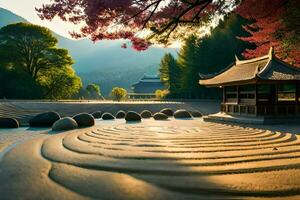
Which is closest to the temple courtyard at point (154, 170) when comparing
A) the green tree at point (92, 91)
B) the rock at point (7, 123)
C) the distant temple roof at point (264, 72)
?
the distant temple roof at point (264, 72)

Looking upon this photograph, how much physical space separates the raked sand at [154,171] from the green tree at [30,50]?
33.0 m

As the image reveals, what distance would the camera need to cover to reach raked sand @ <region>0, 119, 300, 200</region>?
211 inches

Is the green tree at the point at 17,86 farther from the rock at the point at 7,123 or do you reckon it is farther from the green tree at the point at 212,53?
the green tree at the point at 212,53

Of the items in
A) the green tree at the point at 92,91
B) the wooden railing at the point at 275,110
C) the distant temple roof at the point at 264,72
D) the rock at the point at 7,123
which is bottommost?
the rock at the point at 7,123

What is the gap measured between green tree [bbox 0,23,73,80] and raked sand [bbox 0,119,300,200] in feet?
108

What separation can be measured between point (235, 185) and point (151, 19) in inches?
231

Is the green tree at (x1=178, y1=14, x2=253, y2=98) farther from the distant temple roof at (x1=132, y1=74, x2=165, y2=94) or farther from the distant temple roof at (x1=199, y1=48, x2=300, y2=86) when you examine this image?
the distant temple roof at (x1=132, y1=74, x2=165, y2=94)

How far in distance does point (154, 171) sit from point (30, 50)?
38874mm

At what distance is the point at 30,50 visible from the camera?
41.6 metres

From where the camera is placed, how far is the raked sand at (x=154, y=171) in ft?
17.6

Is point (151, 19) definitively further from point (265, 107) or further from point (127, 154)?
point (265, 107)

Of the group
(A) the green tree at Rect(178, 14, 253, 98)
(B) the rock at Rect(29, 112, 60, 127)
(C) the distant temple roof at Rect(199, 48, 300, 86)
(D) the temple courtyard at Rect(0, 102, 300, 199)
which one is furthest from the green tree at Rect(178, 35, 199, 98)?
(D) the temple courtyard at Rect(0, 102, 300, 199)

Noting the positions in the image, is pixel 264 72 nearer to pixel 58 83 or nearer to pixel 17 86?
pixel 17 86

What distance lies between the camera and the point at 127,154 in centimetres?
861
